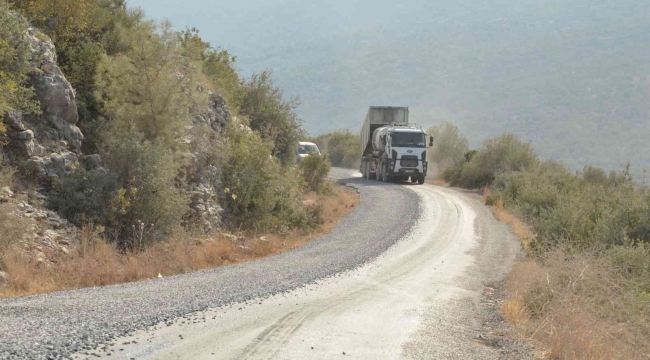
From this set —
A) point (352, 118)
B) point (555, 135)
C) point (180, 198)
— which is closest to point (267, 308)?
point (180, 198)

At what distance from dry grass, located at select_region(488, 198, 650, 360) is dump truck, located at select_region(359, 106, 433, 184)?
83.4 ft

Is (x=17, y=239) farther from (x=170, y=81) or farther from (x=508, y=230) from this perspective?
(x=508, y=230)

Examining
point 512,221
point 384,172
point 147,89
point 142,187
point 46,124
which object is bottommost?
point 512,221

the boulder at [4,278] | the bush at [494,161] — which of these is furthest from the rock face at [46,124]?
the bush at [494,161]

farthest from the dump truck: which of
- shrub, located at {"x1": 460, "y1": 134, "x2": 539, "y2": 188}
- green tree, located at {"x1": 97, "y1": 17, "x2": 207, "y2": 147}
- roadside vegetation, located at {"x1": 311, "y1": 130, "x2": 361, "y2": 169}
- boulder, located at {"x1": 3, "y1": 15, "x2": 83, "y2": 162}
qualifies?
boulder, located at {"x1": 3, "y1": 15, "x2": 83, "y2": 162}

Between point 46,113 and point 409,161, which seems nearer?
point 46,113

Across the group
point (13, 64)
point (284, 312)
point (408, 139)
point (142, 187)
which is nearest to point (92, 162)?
point (142, 187)

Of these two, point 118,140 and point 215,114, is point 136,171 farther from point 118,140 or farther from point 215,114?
point 215,114

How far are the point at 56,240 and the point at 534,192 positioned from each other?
21252mm

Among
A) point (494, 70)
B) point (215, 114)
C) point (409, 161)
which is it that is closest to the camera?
point (215, 114)

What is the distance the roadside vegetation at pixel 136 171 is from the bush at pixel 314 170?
21.9 feet

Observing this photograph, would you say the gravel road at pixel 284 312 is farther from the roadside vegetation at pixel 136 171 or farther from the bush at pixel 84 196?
the bush at pixel 84 196

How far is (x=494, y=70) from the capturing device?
12838 centimetres

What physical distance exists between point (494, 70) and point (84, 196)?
122 metres
